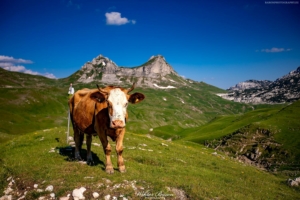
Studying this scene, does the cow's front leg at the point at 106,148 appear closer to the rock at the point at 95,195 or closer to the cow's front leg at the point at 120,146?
the cow's front leg at the point at 120,146

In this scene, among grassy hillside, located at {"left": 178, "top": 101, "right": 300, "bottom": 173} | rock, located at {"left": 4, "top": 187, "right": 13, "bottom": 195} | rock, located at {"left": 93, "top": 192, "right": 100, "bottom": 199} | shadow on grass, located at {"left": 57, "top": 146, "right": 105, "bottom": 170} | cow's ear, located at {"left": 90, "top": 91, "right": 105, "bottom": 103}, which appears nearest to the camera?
rock, located at {"left": 93, "top": 192, "right": 100, "bottom": 199}

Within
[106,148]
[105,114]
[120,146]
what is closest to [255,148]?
[120,146]

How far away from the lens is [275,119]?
77.9 meters

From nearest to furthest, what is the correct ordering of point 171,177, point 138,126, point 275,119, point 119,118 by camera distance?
1. point 119,118
2. point 171,177
3. point 275,119
4. point 138,126

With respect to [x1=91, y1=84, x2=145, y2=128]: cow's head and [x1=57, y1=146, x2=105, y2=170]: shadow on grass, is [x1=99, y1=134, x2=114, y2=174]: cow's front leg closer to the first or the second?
[x1=57, y1=146, x2=105, y2=170]: shadow on grass

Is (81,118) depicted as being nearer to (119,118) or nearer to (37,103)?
(119,118)

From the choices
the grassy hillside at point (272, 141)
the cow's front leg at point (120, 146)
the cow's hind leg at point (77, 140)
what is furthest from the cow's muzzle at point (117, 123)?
the grassy hillside at point (272, 141)

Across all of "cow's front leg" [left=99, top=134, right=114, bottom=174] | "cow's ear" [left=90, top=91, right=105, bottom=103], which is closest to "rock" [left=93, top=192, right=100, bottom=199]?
"cow's front leg" [left=99, top=134, right=114, bottom=174]

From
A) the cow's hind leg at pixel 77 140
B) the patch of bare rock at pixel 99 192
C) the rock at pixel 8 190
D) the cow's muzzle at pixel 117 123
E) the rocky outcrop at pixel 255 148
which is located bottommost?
the rocky outcrop at pixel 255 148

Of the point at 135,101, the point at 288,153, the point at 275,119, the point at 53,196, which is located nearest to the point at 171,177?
the point at 135,101

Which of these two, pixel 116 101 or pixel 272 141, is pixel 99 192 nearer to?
pixel 116 101

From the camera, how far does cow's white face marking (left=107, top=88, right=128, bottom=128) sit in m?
9.32

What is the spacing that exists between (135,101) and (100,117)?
2152mm

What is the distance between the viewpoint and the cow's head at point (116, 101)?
9.35 metres
